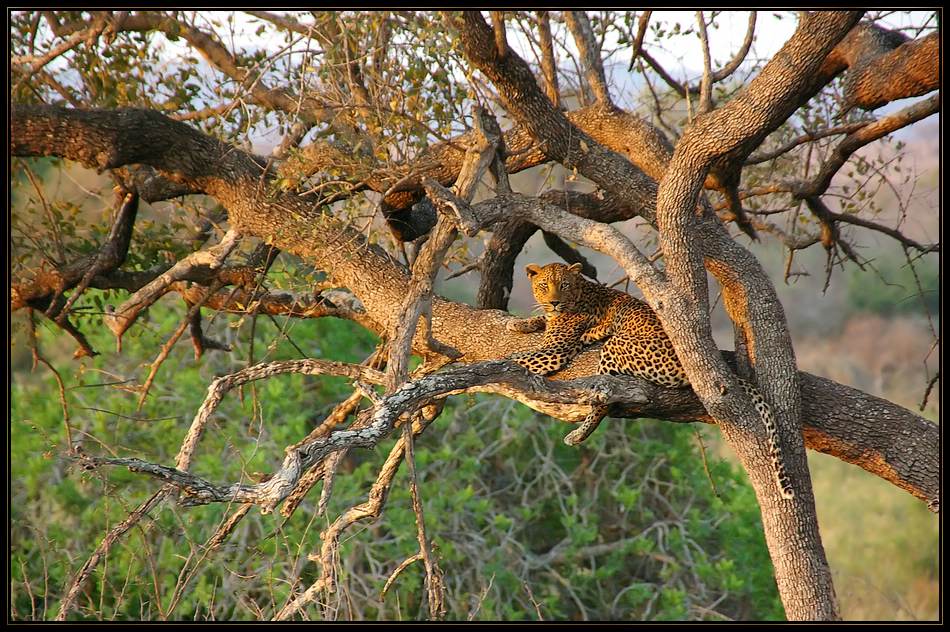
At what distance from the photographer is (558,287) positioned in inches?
207

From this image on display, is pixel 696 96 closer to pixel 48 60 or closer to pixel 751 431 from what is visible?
pixel 751 431

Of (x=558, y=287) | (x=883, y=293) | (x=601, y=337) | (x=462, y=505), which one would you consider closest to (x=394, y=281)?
(x=558, y=287)

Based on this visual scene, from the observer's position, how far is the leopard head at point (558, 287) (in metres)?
5.22

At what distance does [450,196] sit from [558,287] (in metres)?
1.39

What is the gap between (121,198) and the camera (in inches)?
219

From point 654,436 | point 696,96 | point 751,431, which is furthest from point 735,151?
point 654,436

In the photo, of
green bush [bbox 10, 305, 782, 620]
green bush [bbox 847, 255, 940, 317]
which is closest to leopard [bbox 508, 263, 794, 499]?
green bush [bbox 10, 305, 782, 620]

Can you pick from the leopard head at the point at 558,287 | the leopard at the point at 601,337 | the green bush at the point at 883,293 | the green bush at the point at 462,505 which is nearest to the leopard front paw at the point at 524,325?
the leopard at the point at 601,337

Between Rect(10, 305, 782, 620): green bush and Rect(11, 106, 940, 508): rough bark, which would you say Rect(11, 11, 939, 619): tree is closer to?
Rect(11, 106, 940, 508): rough bark

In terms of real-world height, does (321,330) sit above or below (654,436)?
above

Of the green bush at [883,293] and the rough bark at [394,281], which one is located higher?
the green bush at [883,293]

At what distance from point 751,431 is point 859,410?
0.64 meters

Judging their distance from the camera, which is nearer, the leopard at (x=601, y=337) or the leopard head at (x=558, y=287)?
the leopard at (x=601, y=337)

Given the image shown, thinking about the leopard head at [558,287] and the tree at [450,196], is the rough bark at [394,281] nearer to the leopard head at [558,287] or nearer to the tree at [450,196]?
the tree at [450,196]
